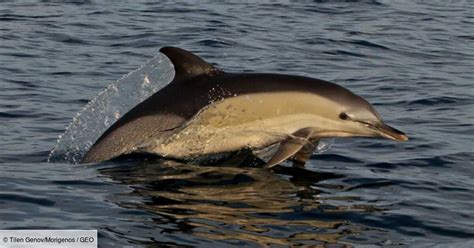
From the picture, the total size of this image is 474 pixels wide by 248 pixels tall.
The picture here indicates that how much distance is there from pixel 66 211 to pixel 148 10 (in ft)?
51.8

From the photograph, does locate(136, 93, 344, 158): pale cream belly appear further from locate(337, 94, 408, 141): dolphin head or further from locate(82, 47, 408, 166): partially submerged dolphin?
locate(337, 94, 408, 141): dolphin head

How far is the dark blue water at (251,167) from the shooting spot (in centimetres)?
959

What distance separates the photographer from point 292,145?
11.5 m

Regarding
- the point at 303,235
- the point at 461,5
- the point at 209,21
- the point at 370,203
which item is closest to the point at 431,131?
the point at 370,203

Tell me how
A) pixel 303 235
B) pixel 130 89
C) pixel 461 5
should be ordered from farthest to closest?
pixel 461 5 < pixel 130 89 < pixel 303 235

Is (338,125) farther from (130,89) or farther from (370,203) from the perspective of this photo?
(130,89)

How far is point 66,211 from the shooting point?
9844mm

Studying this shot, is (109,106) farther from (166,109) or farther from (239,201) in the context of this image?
(239,201)

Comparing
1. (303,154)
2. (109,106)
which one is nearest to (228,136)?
(303,154)

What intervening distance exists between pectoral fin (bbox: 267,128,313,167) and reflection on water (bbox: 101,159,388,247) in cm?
22

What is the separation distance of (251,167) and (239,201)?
56.7 inches

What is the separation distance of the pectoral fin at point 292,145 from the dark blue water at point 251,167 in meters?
0.24

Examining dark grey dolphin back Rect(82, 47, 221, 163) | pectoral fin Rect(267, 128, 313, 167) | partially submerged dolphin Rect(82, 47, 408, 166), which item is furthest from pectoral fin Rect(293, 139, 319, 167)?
dark grey dolphin back Rect(82, 47, 221, 163)

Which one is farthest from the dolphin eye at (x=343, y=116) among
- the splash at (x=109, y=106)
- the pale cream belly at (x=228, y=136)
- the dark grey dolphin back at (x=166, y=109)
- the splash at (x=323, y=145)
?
the splash at (x=109, y=106)
